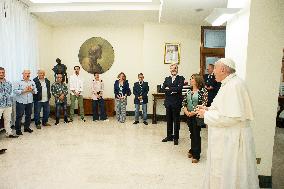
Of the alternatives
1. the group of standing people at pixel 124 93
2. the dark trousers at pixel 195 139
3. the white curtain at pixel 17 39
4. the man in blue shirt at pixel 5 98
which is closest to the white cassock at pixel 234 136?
the dark trousers at pixel 195 139

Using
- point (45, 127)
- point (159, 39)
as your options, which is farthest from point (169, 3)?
point (45, 127)

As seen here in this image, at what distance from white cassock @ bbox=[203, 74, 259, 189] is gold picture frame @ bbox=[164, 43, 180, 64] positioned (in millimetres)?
6300

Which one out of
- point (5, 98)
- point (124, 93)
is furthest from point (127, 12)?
point (5, 98)

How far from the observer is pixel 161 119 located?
9.08 metres

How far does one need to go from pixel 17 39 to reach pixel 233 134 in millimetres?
6765

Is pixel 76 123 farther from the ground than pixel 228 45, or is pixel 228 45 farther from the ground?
pixel 228 45

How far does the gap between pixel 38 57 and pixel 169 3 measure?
4.89m

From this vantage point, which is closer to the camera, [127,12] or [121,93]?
[127,12]

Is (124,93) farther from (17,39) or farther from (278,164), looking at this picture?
(278,164)

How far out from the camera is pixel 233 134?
2871 mm

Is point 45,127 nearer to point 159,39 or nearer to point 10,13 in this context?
point 10,13

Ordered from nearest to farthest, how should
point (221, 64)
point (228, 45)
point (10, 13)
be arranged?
point (221, 64) → point (228, 45) → point (10, 13)

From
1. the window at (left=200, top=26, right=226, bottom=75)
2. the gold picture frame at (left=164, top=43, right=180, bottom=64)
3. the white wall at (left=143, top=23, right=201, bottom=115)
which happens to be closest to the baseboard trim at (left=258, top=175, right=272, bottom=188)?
the window at (left=200, top=26, right=226, bottom=75)

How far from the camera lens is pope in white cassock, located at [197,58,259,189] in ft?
9.27
